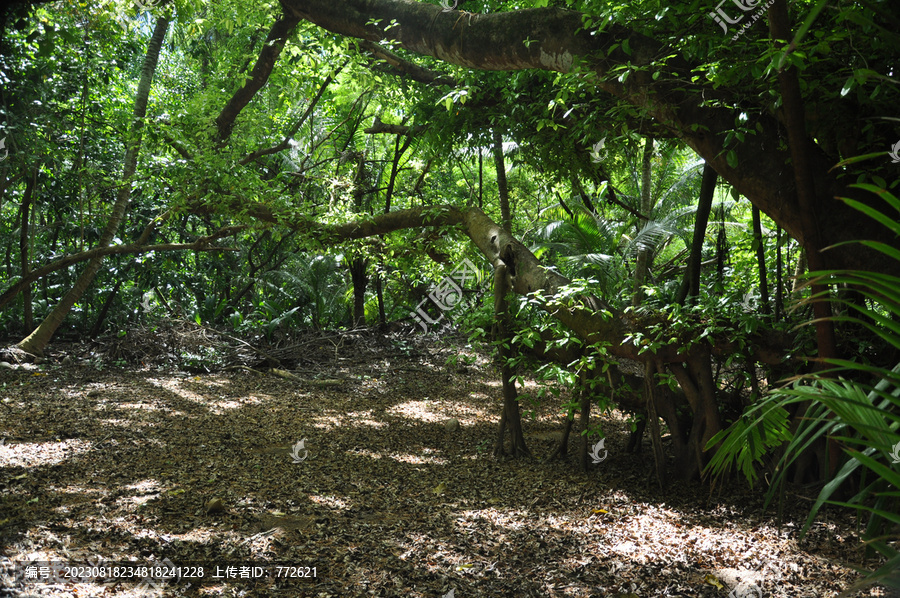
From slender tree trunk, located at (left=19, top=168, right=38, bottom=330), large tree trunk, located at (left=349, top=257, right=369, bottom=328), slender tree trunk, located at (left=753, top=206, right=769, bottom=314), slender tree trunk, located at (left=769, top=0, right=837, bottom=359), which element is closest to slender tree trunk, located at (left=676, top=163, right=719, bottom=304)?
slender tree trunk, located at (left=753, top=206, right=769, bottom=314)

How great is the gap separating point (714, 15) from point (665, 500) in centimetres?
300

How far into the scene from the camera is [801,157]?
2963 mm

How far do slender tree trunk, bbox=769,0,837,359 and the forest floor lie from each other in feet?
3.85

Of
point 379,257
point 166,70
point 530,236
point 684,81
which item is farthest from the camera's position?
point 166,70

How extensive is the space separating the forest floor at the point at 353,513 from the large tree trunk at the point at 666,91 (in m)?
1.75

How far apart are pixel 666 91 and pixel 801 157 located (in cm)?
100

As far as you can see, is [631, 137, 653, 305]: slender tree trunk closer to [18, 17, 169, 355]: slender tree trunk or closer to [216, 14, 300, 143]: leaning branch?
[216, 14, 300, 143]: leaning branch

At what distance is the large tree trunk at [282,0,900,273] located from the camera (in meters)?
3.14

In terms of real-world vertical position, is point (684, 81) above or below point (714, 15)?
below

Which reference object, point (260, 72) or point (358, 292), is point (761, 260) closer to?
point (260, 72)

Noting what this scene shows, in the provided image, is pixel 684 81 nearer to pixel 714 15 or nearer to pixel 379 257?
pixel 714 15

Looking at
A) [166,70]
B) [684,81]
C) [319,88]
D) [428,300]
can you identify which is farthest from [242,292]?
[684,81]

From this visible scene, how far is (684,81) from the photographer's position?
11.3 ft

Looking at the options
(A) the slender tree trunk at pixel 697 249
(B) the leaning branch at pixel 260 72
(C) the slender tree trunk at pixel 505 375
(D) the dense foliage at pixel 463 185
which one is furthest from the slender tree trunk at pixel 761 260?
(B) the leaning branch at pixel 260 72
